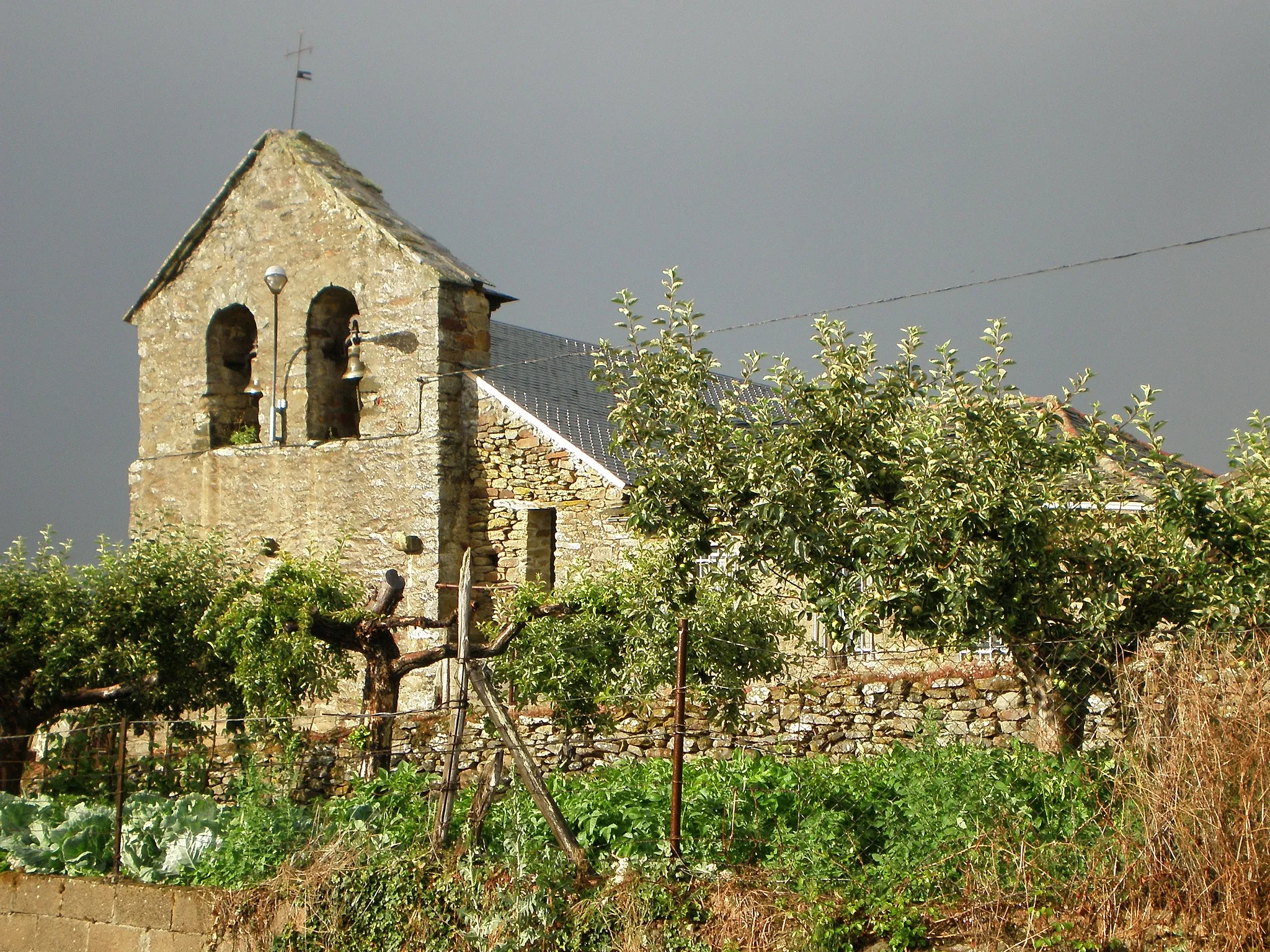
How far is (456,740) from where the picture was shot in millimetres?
7426

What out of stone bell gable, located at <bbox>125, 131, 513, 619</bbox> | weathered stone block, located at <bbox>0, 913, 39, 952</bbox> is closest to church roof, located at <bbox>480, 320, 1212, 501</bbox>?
stone bell gable, located at <bbox>125, 131, 513, 619</bbox>

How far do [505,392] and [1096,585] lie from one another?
9.20 meters

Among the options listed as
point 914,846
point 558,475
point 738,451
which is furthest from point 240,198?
point 914,846

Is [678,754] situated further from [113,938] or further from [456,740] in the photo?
[113,938]

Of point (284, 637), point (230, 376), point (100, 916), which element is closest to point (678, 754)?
point (100, 916)

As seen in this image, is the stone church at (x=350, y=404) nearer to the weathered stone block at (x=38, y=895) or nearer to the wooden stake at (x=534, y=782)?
the weathered stone block at (x=38, y=895)

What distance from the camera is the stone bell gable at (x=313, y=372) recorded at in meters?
14.9

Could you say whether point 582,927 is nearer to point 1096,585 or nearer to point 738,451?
point 738,451

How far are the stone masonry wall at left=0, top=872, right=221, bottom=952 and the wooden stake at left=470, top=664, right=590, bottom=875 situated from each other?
221 cm

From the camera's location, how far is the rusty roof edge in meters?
16.5

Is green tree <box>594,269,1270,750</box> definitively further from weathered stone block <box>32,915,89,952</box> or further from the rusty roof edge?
the rusty roof edge

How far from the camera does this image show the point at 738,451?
7.94m

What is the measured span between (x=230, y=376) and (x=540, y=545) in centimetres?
516

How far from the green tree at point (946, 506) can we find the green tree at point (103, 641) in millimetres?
6236
